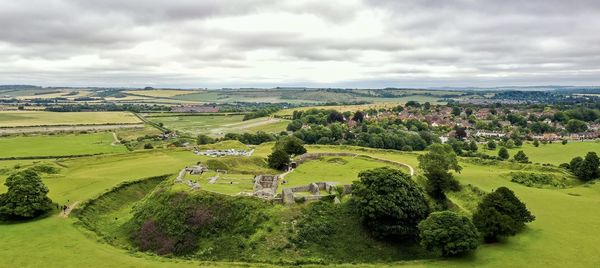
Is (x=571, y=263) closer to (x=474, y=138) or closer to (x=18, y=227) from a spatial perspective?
(x=18, y=227)

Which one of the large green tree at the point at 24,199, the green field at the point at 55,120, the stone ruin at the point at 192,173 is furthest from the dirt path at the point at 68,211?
the green field at the point at 55,120

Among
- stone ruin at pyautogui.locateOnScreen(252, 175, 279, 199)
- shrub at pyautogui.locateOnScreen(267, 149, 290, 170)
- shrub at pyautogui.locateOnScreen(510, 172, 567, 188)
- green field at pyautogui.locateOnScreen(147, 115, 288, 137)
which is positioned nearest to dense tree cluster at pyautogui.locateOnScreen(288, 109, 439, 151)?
green field at pyautogui.locateOnScreen(147, 115, 288, 137)

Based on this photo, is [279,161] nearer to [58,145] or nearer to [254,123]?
[58,145]

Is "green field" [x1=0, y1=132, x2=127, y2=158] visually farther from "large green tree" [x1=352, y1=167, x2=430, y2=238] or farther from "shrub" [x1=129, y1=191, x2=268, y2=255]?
"large green tree" [x1=352, y1=167, x2=430, y2=238]

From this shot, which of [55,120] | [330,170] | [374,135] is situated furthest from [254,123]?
[330,170]

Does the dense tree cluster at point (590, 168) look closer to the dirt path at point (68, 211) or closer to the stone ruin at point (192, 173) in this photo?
the stone ruin at point (192, 173)
